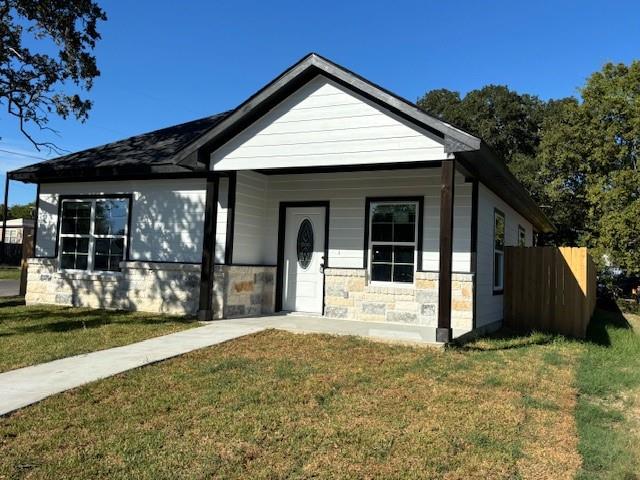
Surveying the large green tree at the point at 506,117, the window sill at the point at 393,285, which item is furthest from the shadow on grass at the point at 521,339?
the large green tree at the point at 506,117

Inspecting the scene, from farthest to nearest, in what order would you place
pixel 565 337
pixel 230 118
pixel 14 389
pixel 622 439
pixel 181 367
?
pixel 565 337
pixel 230 118
pixel 181 367
pixel 14 389
pixel 622 439

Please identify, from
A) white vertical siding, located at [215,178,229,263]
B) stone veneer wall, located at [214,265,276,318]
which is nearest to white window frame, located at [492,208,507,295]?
stone veneer wall, located at [214,265,276,318]

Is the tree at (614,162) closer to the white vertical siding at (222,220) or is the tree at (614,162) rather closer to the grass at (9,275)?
the white vertical siding at (222,220)

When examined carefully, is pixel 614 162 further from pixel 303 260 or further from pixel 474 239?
pixel 303 260

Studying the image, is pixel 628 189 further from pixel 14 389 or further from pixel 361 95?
pixel 14 389

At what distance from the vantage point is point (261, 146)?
9367mm

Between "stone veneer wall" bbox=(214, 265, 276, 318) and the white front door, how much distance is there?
352mm

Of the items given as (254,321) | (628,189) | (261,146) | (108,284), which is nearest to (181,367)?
(254,321)

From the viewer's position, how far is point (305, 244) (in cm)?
1098

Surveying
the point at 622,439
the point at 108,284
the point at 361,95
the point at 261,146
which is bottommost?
the point at 622,439

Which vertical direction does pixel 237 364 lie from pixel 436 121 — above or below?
below

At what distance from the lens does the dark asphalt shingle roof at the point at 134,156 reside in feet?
35.9

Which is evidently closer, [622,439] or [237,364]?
[622,439]

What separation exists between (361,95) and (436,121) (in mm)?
1521
